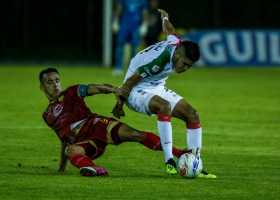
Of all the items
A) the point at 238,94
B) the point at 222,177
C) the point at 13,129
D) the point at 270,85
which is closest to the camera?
the point at 222,177

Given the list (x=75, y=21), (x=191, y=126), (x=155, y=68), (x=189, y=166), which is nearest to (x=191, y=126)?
(x=191, y=126)

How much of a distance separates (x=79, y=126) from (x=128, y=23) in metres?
13.7

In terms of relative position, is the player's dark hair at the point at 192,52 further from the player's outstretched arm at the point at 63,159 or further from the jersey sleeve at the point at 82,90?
the player's outstretched arm at the point at 63,159

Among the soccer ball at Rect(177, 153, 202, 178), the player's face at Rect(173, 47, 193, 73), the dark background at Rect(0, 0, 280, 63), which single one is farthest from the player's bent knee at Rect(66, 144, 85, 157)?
the dark background at Rect(0, 0, 280, 63)

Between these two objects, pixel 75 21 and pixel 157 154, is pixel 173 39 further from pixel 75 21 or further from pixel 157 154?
pixel 75 21

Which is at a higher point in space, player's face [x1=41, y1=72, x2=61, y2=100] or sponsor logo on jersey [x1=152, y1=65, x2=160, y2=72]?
sponsor logo on jersey [x1=152, y1=65, x2=160, y2=72]

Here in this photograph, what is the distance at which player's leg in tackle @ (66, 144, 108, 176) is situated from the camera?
10.5 metres

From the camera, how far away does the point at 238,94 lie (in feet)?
68.9

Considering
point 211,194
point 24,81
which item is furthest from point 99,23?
point 211,194

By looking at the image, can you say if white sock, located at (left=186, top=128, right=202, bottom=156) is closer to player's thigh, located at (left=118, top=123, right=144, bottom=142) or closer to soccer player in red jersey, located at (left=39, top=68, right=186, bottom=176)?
soccer player in red jersey, located at (left=39, top=68, right=186, bottom=176)

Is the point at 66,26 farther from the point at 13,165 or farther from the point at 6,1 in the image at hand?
the point at 13,165

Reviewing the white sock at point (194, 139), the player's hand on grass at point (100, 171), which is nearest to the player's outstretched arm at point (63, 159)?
the player's hand on grass at point (100, 171)

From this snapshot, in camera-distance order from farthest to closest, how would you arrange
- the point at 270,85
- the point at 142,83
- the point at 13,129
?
the point at 270,85 → the point at 13,129 → the point at 142,83

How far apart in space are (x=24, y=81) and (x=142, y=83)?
12696mm
